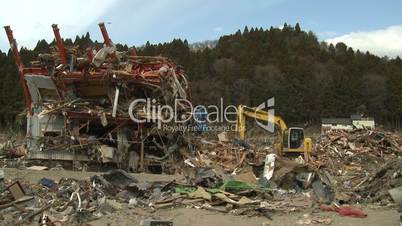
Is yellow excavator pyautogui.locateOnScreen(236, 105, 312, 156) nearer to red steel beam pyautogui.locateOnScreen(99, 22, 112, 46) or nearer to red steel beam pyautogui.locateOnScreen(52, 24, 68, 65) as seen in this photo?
red steel beam pyautogui.locateOnScreen(99, 22, 112, 46)

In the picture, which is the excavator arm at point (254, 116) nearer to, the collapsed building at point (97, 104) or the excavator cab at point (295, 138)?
the excavator cab at point (295, 138)

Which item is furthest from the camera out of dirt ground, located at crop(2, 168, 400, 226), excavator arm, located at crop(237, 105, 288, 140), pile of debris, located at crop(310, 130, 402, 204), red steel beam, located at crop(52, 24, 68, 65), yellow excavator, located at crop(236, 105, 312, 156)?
excavator arm, located at crop(237, 105, 288, 140)

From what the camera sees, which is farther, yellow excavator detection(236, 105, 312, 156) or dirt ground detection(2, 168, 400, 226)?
yellow excavator detection(236, 105, 312, 156)

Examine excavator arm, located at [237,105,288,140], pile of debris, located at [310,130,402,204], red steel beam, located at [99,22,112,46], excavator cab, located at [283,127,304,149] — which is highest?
red steel beam, located at [99,22,112,46]

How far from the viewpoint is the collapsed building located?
1922 centimetres

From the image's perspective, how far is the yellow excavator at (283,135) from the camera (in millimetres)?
22891

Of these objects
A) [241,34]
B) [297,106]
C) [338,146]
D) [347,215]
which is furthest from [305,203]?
[241,34]

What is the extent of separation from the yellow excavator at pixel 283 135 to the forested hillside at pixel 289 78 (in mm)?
36200

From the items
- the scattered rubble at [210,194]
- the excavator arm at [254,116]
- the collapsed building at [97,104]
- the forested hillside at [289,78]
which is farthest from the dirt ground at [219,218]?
the forested hillside at [289,78]

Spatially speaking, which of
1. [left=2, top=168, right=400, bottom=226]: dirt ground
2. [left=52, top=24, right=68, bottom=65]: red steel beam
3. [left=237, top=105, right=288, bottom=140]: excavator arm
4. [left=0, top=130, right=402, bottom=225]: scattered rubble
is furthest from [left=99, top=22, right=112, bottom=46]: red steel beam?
[left=2, top=168, right=400, bottom=226]: dirt ground

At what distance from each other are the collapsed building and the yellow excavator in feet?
14.9

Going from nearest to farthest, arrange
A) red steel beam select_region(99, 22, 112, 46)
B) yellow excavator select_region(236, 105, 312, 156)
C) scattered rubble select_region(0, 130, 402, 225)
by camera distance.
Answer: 1. scattered rubble select_region(0, 130, 402, 225)
2. red steel beam select_region(99, 22, 112, 46)
3. yellow excavator select_region(236, 105, 312, 156)

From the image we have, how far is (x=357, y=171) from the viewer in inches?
857

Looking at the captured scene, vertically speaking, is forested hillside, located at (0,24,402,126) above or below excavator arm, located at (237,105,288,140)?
above
